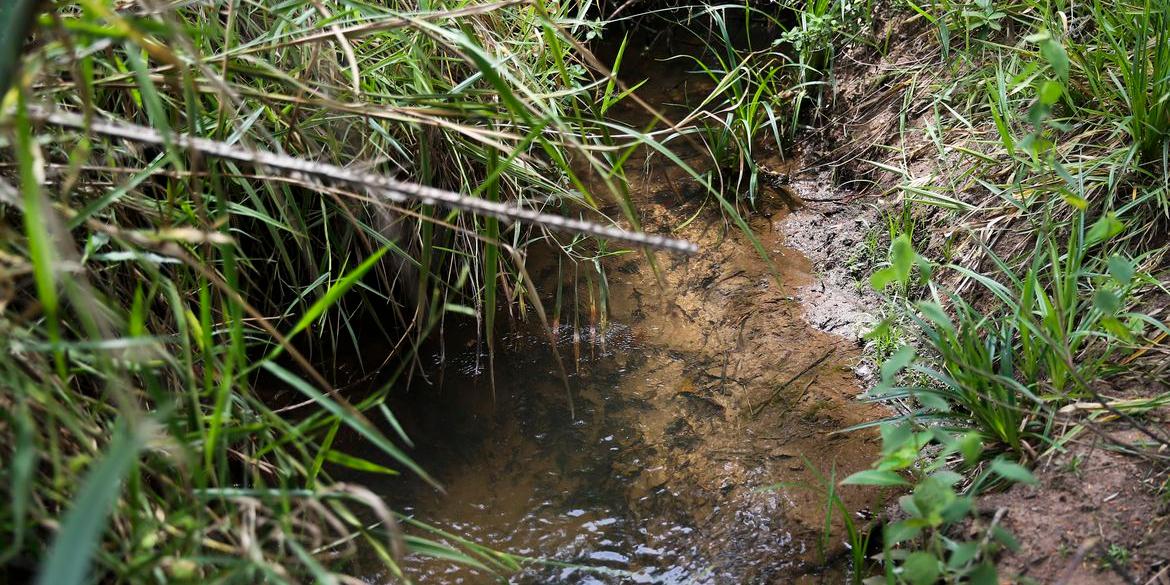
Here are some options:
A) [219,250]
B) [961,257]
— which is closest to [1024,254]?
[961,257]

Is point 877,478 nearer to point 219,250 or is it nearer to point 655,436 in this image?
point 655,436

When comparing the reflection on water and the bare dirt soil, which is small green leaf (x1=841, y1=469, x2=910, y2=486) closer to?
the bare dirt soil

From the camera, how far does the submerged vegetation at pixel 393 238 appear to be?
112cm

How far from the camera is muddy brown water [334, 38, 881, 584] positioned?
1.87m

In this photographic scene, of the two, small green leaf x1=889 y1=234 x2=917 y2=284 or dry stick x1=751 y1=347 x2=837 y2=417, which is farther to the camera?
dry stick x1=751 y1=347 x2=837 y2=417

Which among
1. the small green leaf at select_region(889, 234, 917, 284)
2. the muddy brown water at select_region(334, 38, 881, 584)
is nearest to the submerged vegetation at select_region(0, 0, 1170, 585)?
the small green leaf at select_region(889, 234, 917, 284)

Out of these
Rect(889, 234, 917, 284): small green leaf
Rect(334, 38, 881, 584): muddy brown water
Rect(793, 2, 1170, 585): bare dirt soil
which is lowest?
Rect(334, 38, 881, 584): muddy brown water

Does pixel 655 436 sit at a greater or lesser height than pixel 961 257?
lesser

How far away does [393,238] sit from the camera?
2188 mm

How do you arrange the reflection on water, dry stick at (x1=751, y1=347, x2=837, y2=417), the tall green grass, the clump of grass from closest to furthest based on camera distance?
1. the clump of grass
2. the tall green grass
3. the reflection on water
4. dry stick at (x1=751, y1=347, x2=837, y2=417)

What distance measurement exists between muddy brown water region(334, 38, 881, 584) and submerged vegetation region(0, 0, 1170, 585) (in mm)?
107

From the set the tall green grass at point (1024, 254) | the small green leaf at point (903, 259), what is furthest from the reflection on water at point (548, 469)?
the small green leaf at point (903, 259)

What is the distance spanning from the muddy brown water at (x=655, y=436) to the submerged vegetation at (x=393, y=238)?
107 millimetres

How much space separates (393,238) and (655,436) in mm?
833
